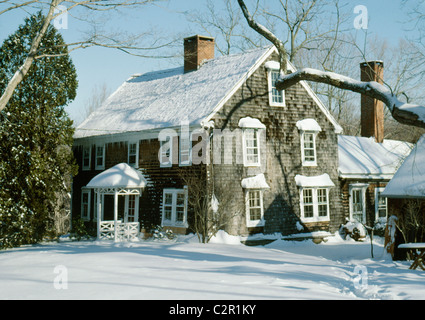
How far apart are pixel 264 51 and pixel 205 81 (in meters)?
3.36

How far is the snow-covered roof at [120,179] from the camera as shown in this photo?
70.7ft

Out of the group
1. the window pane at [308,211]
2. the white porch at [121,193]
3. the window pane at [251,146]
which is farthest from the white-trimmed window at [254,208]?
the white porch at [121,193]

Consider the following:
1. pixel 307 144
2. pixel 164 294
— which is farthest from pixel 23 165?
pixel 307 144

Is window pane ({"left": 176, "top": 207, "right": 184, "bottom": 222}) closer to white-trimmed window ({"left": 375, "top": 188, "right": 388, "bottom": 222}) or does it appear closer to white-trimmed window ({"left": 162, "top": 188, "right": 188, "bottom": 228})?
white-trimmed window ({"left": 162, "top": 188, "right": 188, "bottom": 228})

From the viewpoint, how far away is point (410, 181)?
16.9 m

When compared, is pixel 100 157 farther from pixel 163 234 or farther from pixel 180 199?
pixel 163 234

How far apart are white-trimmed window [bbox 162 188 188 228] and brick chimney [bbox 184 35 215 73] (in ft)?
25.7

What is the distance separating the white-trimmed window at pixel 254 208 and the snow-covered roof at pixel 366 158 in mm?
5824

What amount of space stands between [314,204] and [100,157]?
12.3 m

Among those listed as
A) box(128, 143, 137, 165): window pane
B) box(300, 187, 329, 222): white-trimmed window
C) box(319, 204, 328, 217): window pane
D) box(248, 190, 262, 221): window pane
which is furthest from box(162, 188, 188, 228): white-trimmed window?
box(319, 204, 328, 217): window pane

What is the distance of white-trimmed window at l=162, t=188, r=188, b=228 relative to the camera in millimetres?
21141

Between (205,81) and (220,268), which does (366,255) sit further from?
(205,81)

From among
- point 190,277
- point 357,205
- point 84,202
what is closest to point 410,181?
point 357,205

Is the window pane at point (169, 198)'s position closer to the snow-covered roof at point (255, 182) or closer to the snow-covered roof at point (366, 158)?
the snow-covered roof at point (255, 182)
